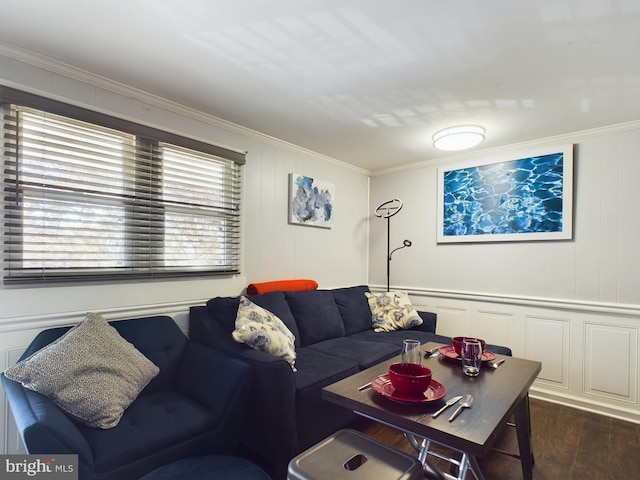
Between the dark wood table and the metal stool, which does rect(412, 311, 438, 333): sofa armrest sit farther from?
the metal stool

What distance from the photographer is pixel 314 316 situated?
2.96m

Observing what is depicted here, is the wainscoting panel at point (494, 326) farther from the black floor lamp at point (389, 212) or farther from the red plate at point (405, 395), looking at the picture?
the red plate at point (405, 395)

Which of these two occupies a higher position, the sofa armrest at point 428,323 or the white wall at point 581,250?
the white wall at point 581,250

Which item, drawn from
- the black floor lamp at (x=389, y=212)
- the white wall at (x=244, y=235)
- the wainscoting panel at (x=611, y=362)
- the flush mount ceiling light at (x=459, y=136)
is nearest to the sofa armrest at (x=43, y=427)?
the white wall at (x=244, y=235)

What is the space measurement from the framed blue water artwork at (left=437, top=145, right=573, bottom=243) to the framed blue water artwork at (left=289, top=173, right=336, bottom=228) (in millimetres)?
1244

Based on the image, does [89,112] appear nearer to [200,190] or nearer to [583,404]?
[200,190]

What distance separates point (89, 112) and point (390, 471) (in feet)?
8.10

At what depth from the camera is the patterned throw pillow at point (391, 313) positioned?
3.40m

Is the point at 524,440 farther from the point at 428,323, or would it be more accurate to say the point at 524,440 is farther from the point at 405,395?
the point at 428,323

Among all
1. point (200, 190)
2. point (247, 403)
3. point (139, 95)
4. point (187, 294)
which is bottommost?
point (247, 403)

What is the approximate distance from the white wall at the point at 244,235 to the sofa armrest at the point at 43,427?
1.94ft

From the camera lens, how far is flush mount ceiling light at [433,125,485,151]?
2807 mm

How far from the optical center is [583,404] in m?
2.90

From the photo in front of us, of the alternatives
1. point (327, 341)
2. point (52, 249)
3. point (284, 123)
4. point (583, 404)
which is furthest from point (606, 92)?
point (52, 249)
